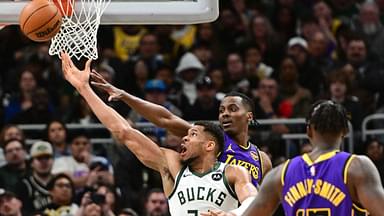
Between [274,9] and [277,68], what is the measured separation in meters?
1.33

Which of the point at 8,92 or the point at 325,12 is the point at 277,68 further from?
the point at 8,92

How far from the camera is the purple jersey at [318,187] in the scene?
580cm

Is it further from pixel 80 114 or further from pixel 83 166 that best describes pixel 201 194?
pixel 80 114

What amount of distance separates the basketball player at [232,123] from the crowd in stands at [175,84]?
2478 millimetres

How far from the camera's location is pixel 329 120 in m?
5.89

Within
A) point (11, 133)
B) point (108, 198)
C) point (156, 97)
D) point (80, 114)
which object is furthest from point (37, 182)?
point (156, 97)

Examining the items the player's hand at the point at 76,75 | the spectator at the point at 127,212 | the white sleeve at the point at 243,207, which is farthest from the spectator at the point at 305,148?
the white sleeve at the point at 243,207

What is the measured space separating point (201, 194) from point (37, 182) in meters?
4.29

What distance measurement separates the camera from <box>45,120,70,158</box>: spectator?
39.7 ft

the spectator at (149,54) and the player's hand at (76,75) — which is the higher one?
the spectator at (149,54)

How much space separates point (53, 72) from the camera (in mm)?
13820

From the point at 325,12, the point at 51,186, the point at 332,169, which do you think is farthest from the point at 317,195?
the point at 325,12

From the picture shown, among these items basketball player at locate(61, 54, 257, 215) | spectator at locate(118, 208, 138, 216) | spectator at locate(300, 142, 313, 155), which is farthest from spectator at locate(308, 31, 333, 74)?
basketball player at locate(61, 54, 257, 215)

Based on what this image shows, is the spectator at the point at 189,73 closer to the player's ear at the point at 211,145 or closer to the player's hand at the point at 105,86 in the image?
the player's hand at the point at 105,86
